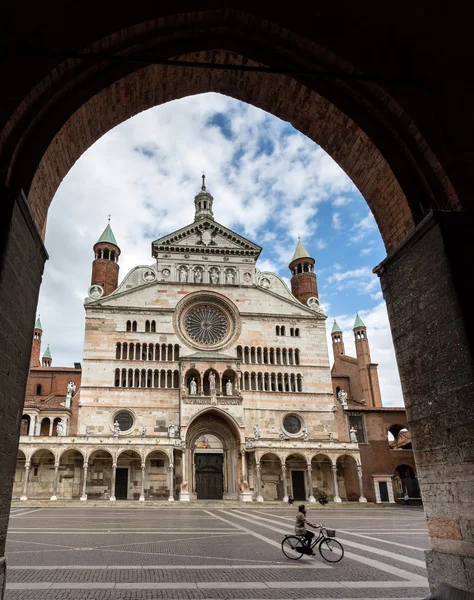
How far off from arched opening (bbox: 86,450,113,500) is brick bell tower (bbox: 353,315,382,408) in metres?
29.8

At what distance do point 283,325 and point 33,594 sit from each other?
35.7m

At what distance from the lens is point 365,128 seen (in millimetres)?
7598

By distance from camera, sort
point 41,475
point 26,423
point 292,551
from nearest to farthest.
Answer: point 292,551, point 41,475, point 26,423

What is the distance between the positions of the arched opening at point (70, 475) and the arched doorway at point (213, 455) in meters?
7.80

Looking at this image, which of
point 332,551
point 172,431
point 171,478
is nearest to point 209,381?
point 172,431

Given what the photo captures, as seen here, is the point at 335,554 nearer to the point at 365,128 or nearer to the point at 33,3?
the point at 365,128

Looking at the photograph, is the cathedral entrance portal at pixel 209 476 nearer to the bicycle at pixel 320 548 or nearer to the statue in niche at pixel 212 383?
the statue in niche at pixel 212 383

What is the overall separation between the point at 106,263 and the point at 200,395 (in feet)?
57.3

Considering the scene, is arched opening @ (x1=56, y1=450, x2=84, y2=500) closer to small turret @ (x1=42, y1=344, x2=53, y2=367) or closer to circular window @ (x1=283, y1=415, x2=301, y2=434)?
circular window @ (x1=283, y1=415, x2=301, y2=434)

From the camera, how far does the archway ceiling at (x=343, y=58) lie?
6523 mm

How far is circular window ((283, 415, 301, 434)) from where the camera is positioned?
39062 millimetres

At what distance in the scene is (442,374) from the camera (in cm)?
637

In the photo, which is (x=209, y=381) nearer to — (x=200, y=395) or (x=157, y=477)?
(x=200, y=395)

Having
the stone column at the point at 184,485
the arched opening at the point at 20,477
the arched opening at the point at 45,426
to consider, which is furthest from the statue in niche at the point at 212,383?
the arched opening at the point at 45,426
